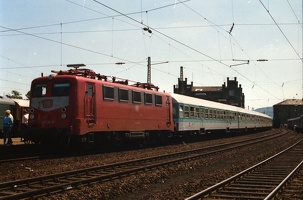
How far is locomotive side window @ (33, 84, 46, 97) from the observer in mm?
16141

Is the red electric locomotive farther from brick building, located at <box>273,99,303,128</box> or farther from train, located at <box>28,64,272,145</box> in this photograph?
brick building, located at <box>273,99,303,128</box>

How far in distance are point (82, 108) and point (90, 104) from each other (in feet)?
1.86

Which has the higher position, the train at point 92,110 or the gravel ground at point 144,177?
the train at point 92,110

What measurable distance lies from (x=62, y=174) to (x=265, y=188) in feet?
18.0

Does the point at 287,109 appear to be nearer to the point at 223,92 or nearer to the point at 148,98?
the point at 223,92

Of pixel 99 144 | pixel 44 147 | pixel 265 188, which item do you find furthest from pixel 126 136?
pixel 265 188

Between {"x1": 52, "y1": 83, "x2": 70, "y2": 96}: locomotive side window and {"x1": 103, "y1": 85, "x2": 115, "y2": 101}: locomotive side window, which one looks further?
{"x1": 103, "y1": 85, "x2": 115, "y2": 101}: locomotive side window

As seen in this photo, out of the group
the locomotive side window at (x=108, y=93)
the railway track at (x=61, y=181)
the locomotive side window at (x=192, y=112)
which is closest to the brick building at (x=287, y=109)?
the locomotive side window at (x=192, y=112)

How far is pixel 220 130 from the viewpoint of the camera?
120ft

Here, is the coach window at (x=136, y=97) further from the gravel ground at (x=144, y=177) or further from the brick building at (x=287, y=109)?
the brick building at (x=287, y=109)

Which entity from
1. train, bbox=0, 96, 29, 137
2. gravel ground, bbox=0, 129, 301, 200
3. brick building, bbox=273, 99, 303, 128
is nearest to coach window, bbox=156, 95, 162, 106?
gravel ground, bbox=0, 129, 301, 200

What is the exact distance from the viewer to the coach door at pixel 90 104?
1580cm

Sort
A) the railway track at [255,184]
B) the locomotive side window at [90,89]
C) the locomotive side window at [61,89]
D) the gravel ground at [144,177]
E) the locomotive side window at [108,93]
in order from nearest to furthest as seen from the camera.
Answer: the railway track at [255,184]
the gravel ground at [144,177]
the locomotive side window at [61,89]
the locomotive side window at [90,89]
the locomotive side window at [108,93]

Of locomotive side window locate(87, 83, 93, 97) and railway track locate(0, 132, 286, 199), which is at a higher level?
locomotive side window locate(87, 83, 93, 97)
